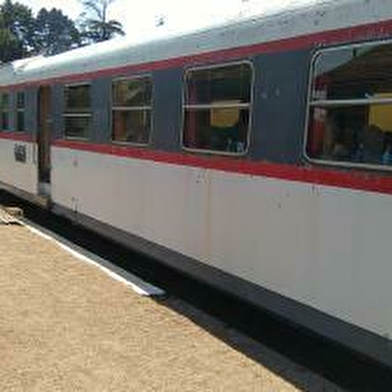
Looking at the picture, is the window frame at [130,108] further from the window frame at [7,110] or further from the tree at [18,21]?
the tree at [18,21]

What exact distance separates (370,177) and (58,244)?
24.8 ft

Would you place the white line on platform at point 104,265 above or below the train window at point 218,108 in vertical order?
below

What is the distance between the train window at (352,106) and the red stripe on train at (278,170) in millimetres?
Result: 99

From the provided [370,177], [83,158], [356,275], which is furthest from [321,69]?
[83,158]

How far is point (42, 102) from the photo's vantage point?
16266 mm

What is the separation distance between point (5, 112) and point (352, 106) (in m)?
13.6

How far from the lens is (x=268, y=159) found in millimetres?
7617

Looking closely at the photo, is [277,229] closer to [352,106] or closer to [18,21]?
[352,106]

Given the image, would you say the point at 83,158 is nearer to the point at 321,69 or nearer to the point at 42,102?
the point at 42,102

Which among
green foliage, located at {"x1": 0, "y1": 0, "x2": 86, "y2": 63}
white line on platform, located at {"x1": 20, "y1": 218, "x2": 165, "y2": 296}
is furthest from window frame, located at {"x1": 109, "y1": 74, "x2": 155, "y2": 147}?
green foliage, located at {"x1": 0, "y1": 0, "x2": 86, "y2": 63}

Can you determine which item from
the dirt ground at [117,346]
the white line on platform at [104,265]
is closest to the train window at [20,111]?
the white line on platform at [104,265]

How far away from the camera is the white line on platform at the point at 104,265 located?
10.0m

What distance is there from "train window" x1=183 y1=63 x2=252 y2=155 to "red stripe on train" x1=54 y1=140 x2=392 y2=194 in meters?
0.11

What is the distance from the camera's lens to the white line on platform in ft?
32.8
